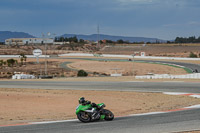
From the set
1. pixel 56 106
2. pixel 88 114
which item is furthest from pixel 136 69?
pixel 88 114

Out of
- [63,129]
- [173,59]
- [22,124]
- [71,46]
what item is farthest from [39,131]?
[71,46]

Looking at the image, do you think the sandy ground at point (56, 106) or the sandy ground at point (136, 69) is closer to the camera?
the sandy ground at point (56, 106)

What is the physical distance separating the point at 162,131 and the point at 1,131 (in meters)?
5.68

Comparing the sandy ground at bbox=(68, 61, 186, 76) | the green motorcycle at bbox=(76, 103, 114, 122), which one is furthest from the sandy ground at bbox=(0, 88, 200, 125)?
the sandy ground at bbox=(68, 61, 186, 76)

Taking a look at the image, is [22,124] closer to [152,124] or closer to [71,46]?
[152,124]

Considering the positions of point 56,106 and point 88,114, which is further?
point 56,106

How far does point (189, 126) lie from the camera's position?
12875mm

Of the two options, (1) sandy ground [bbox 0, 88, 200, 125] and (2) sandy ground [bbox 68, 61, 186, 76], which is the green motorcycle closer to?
(1) sandy ground [bbox 0, 88, 200, 125]

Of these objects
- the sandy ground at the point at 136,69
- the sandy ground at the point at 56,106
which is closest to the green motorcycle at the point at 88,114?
the sandy ground at the point at 56,106

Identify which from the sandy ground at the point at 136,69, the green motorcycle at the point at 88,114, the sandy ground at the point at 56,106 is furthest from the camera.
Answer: the sandy ground at the point at 136,69

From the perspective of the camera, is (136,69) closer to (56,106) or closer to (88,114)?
(56,106)

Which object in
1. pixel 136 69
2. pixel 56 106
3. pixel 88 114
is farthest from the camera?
pixel 136 69

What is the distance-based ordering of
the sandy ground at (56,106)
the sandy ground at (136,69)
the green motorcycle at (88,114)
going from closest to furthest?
the green motorcycle at (88,114), the sandy ground at (56,106), the sandy ground at (136,69)

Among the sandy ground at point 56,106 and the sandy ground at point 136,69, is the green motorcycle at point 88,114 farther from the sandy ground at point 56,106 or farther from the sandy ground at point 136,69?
the sandy ground at point 136,69
